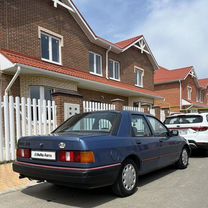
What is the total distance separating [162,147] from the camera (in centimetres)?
600

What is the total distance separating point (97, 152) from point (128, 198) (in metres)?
1.09

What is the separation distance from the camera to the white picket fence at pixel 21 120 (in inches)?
294

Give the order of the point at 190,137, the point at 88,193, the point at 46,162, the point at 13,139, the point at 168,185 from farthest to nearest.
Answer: the point at 190,137 → the point at 13,139 → the point at 168,185 → the point at 88,193 → the point at 46,162

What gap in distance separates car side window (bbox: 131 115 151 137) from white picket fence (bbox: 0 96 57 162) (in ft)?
12.3

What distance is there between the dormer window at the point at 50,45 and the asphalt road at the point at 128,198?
8.55 meters

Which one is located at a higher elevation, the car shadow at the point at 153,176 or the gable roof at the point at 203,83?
the gable roof at the point at 203,83

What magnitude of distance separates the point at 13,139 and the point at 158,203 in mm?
4793

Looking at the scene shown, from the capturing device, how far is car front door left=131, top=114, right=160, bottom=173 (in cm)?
519

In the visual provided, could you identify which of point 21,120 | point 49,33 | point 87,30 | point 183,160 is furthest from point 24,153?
point 87,30

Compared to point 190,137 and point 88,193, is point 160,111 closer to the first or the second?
point 190,137

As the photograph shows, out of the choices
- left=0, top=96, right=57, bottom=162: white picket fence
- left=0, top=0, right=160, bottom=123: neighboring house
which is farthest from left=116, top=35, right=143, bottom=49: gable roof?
left=0, top=96, right=57, bottom=162: white picket fence

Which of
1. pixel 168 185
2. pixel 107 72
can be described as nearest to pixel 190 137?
pixel 168 185

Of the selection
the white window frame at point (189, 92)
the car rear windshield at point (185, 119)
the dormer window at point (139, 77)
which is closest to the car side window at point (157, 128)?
the car rear windshield at point (185, 119)

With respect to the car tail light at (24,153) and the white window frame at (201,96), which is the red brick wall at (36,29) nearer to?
the car tail light at (24,153)
